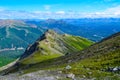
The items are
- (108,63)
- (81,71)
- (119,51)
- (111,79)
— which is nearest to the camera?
(111,79)

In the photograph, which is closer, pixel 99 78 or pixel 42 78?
pixel 99 78

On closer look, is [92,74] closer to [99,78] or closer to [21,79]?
[99,78]

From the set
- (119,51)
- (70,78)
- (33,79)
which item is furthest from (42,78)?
(119,51)

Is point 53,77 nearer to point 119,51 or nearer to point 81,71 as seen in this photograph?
→ point 81,71

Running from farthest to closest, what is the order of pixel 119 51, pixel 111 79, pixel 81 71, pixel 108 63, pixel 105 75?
pixel 119 51
pixel 108 63
pixel 81 71
pixel 105 75
pixel 111 79

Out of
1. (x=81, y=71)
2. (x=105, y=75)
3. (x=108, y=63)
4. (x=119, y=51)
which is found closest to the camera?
(x=105, y=75)

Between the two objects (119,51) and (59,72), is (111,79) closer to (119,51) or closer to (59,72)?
(59,72)

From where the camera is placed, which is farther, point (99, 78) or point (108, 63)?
point (108, 63)

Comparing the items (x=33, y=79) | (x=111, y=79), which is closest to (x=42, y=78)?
(x=33, y=79)
